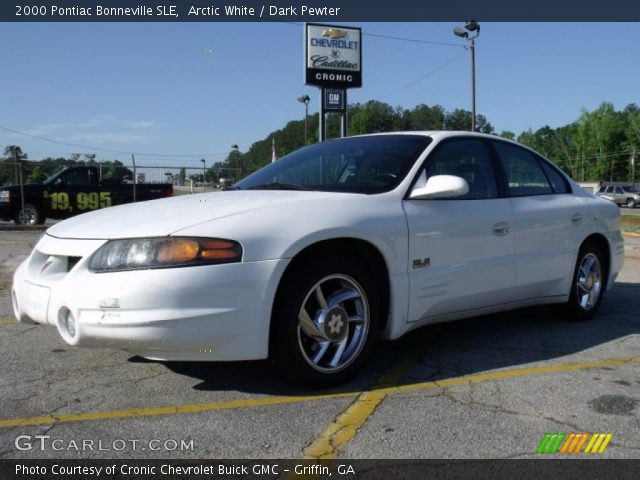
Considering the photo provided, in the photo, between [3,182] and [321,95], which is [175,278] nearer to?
[321,95]

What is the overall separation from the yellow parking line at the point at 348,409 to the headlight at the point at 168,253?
2.36 feet

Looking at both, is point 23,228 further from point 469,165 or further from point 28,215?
point 469,165

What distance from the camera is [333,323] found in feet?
11.3

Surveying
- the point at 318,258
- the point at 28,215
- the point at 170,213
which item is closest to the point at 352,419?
the point at 318,258

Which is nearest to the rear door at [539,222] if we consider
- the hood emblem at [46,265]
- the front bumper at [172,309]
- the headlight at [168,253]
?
the front bumper at [172,309]

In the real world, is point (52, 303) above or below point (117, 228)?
below

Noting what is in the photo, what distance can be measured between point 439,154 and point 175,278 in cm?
207

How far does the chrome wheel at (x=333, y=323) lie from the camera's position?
3371 mm

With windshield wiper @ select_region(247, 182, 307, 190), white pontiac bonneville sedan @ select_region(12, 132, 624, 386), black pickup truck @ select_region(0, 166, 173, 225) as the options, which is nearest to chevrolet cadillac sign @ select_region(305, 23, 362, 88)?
black pickup truck @ select_region(0, 166, 173, 225)

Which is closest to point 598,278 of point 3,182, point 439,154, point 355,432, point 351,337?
point 439,154

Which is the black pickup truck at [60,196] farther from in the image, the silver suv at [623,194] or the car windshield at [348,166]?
the silver suv at [623,194]

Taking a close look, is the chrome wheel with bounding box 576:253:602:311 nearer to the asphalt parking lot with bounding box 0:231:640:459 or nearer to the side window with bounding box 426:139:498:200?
the asphalt parking lot with bounding box 0:231:640:459

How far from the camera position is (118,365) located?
12.8 feet

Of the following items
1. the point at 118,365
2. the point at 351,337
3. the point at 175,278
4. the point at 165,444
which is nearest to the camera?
the point at 165,444
